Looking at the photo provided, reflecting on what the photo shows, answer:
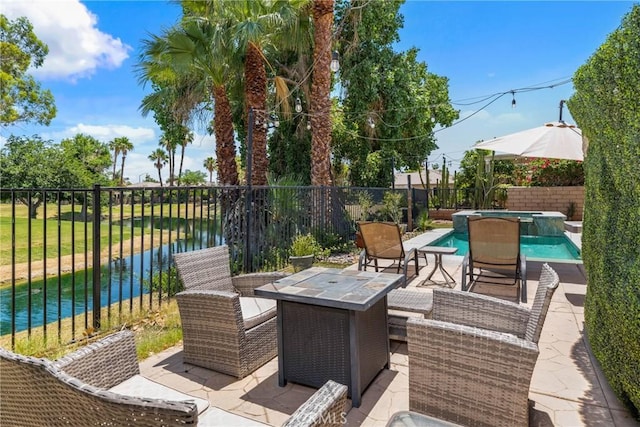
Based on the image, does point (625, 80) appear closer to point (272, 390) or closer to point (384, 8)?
point (272, 390)

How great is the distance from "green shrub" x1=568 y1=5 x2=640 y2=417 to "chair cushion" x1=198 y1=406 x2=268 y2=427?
1.98 m

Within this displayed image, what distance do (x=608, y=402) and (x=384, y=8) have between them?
12.9 m

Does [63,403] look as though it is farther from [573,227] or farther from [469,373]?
[573,227]

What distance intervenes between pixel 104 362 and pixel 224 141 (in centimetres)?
747

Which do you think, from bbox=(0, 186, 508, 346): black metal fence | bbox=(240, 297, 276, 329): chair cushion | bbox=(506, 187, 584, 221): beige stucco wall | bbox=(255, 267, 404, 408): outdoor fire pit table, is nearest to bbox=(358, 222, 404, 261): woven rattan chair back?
bbox=(0, 186, 508, 346): black metal fence

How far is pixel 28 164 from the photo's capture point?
23188mm

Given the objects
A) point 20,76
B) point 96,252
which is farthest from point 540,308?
point 20,76

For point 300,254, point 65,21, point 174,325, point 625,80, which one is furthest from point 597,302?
point 65,21

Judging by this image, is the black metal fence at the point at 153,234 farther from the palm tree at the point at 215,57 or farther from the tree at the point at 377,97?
the tree at the point at 377,97

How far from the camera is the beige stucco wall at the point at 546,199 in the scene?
40.9 ft

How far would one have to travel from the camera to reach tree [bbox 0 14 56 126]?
1839cm

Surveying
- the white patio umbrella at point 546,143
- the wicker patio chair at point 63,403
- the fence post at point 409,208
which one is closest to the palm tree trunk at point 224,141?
the white patio umbrella at point 546,143

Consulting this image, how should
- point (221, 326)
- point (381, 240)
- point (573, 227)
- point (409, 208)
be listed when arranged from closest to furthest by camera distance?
point (221, 326) → point (381, 240) → point (573, 227) → point (409, 208)

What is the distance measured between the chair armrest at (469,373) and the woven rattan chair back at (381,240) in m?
3.59
